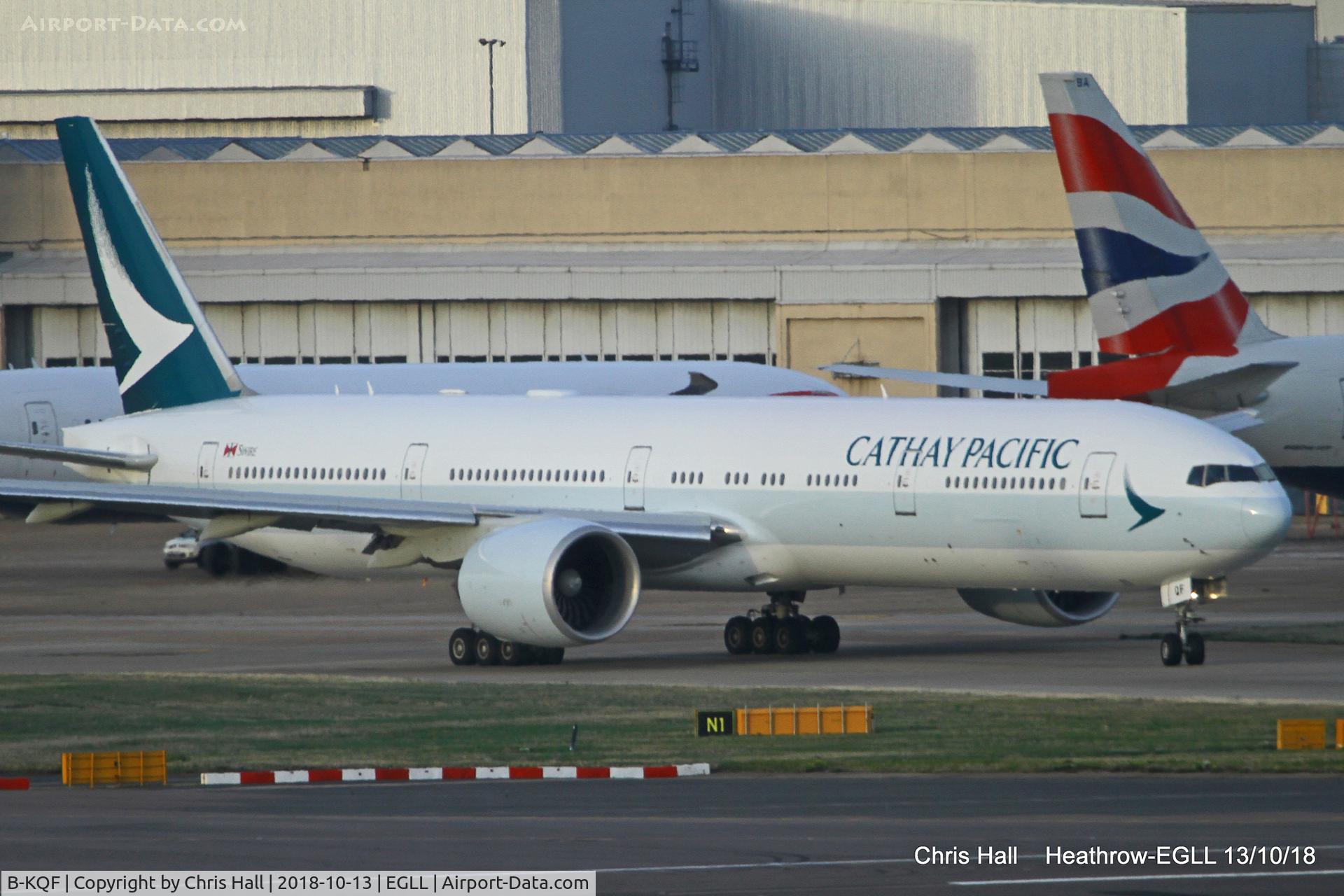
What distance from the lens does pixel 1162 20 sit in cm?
8850

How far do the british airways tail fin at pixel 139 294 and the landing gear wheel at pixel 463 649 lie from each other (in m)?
8.40

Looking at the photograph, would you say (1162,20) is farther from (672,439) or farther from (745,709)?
(745,709)

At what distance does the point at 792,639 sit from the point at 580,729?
31.6 feet

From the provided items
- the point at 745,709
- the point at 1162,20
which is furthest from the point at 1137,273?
the point at 1162,20

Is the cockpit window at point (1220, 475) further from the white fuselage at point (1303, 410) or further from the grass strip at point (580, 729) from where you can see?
the white fuselage at point (1303, 410)

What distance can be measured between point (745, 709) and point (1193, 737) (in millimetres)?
4735

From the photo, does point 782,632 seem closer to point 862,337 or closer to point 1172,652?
point 1172,652

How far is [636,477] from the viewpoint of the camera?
32844 millimetres

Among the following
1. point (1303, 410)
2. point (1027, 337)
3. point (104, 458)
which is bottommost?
point (104, 458)

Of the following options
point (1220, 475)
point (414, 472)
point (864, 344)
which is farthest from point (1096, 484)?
point (864, 344)

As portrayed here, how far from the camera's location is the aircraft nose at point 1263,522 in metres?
28.6

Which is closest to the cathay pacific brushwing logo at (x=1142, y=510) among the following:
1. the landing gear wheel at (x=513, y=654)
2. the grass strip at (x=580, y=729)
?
the grass strip at (x=580, y=729)

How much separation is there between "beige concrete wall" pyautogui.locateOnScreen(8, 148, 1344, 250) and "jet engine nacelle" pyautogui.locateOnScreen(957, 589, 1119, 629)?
1211 inches

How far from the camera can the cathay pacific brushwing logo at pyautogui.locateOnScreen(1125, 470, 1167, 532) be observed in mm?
28969
